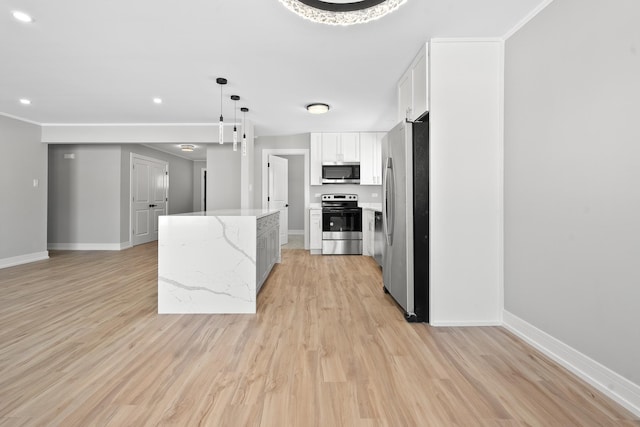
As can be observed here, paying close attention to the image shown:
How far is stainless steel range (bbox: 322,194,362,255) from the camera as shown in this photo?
5.53m

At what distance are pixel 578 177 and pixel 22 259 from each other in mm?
7151

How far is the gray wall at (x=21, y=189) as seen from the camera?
4.64m

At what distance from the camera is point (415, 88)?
279cm

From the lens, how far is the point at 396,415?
1.40m

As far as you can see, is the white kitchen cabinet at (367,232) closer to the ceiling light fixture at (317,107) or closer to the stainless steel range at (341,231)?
the stainless steel range at (341,231)

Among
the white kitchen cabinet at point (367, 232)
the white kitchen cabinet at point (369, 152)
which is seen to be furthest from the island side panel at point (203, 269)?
the white kitchen cabinet at point (369, 152)

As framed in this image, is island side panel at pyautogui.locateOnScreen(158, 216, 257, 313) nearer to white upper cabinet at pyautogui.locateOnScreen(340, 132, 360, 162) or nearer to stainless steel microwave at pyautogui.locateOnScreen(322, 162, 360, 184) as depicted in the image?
stainless steel microwave at pyautogui.locateOnScreen(322, 162, 360, 184)

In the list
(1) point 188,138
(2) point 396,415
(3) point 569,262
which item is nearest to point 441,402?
(2) point 396,415

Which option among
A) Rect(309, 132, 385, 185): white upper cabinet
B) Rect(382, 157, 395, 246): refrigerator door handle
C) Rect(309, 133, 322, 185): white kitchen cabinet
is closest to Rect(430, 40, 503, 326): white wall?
Rect(382, 157, 395, 246): refrigerator door handle

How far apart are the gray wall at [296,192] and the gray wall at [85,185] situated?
427cm

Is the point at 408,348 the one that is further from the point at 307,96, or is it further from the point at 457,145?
the point at 307,96

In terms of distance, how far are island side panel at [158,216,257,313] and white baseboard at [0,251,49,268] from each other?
3.89m

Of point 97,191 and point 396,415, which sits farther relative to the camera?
point 97,191

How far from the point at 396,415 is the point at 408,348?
0.72 metres
